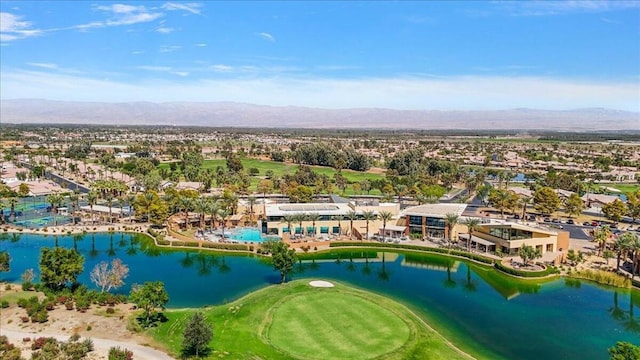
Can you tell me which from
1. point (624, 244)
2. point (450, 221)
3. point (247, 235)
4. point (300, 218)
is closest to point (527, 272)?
point (624, 244)

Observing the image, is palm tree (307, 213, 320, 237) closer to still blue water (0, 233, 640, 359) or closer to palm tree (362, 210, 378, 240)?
palm tree (362, 210, 378, 240)

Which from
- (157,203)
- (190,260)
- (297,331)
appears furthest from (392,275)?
(157,203)

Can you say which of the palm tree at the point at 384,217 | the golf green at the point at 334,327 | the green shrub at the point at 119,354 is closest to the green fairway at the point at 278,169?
the palm tree at the point at 384,217

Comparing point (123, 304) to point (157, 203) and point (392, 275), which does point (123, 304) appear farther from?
point (157, 203)

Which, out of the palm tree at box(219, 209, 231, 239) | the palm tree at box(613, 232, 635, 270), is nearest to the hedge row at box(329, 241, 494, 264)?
the palm tree at box(613, 232, 635, 270)

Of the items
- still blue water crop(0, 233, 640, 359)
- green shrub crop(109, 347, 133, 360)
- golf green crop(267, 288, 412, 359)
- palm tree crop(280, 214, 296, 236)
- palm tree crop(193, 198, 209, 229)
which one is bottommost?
still blue water crop(0, 233, 640, 359)

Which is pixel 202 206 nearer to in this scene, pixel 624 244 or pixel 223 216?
pixel 223 216

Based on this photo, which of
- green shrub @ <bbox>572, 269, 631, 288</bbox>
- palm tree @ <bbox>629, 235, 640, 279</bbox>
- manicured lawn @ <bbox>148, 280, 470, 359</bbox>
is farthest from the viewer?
palm tree @ <bbox>629, 235, 640, 279</bbox>

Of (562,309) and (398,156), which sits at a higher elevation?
(398,156)
